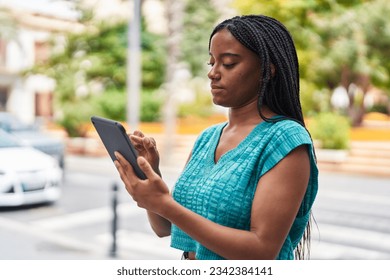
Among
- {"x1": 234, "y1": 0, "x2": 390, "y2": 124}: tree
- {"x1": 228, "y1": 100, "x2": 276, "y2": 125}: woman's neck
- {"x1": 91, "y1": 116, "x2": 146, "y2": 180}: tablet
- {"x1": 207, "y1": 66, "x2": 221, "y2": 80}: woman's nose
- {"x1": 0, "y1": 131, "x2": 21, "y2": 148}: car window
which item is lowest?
{"x1": 0, "y1": 131, "x2": 21, "y2": 148}: car window

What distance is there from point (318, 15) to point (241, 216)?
7015mm

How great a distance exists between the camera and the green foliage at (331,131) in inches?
258

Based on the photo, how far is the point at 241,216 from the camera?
0.82m

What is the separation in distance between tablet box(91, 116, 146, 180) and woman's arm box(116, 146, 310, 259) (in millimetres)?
24

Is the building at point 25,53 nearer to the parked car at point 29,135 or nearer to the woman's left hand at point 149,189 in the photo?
the parked car at point 29,135

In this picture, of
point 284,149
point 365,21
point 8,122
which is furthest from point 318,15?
point 284,149

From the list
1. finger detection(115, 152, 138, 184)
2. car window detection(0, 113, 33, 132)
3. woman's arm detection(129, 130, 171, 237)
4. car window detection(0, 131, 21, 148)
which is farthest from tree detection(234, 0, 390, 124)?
finger detection(115, 152, 138, 184)

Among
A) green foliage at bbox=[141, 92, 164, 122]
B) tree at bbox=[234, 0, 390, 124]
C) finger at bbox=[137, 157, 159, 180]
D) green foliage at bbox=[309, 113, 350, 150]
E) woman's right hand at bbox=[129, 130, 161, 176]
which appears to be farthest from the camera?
green foliage at bbox=[141, 92, 164, 122]

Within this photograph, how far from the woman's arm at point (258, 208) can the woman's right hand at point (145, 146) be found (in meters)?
0.12

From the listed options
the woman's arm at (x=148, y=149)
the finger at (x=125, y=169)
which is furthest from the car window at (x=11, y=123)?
the finger at (x=125, y=169)

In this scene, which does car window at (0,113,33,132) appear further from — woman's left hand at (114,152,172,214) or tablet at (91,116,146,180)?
woman's left hand at (114,152,172,214)

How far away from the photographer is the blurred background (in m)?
3.74
